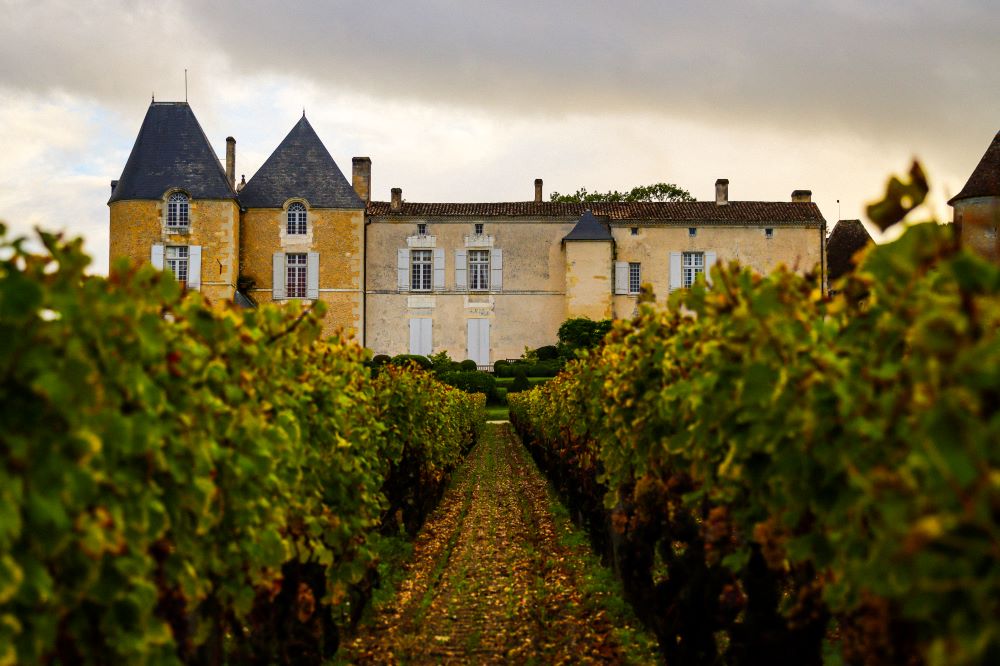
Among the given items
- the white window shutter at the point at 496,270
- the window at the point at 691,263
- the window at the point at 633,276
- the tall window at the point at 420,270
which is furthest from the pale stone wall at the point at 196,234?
the window at the point at 691,263

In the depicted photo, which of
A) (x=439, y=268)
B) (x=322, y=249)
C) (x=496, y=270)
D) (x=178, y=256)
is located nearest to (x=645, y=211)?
(x=496, y=270)

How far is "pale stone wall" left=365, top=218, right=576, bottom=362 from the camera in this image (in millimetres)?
31328

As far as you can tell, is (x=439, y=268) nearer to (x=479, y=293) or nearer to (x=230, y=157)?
(x=479, y=293)

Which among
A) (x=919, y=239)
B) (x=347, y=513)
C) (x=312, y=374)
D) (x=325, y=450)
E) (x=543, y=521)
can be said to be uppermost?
(x=919, y=239)

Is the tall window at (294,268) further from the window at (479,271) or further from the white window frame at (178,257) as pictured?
the window at (479,271)

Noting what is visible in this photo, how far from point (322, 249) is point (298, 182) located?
2.36m

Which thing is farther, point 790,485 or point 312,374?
point 312,374

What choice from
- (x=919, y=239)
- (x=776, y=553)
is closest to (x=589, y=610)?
(x=776, y=553)

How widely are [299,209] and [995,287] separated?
3019cm

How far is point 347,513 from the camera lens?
15.1 feet

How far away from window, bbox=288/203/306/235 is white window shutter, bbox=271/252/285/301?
36.3 inches

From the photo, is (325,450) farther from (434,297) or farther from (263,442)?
(434,297)

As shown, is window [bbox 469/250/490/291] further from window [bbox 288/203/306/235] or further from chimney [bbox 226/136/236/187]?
chimney [bbox 226/136/236/187]

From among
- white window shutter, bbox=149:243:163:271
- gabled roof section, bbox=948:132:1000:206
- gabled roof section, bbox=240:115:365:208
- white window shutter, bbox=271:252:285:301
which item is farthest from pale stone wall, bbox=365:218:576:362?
gabled roof section, bbox=948:132:1000:206
